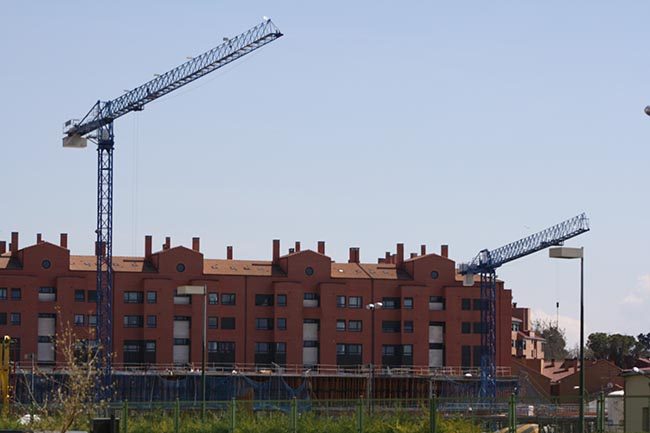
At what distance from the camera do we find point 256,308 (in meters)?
122

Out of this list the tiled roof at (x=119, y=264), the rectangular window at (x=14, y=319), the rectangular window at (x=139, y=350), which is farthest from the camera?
the tiled roof at (x=119, y=264)

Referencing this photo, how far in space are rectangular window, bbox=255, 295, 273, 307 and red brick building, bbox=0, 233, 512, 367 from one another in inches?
3.6

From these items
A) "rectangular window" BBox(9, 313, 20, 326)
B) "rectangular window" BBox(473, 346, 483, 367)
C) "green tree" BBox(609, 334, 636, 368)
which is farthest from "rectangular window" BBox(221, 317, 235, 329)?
"green tree" BBox(609, 334, 636, 368)

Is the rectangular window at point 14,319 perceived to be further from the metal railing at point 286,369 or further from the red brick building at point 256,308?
the metal railing at point 286,369

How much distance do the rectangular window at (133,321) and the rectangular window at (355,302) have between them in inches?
740

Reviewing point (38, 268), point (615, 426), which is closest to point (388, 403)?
point (615, 426)

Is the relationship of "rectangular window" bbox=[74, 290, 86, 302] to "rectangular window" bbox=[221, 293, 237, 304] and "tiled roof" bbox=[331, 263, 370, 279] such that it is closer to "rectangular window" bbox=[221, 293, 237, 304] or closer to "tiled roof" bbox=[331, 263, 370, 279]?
"rectangular window" bbox=[221, 293, 237, 304]

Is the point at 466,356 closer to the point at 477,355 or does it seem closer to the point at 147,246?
the point at 477,355

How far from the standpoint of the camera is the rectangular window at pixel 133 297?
119 m

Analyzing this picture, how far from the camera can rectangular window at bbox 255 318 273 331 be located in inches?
4791

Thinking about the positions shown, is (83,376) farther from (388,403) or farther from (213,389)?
(213,389)

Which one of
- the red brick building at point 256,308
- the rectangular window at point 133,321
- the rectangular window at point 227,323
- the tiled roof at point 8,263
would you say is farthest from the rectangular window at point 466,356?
the tiled roof at point 8,263

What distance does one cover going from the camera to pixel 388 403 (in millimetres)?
44875

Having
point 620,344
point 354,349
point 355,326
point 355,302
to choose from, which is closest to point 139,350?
point 354,349
